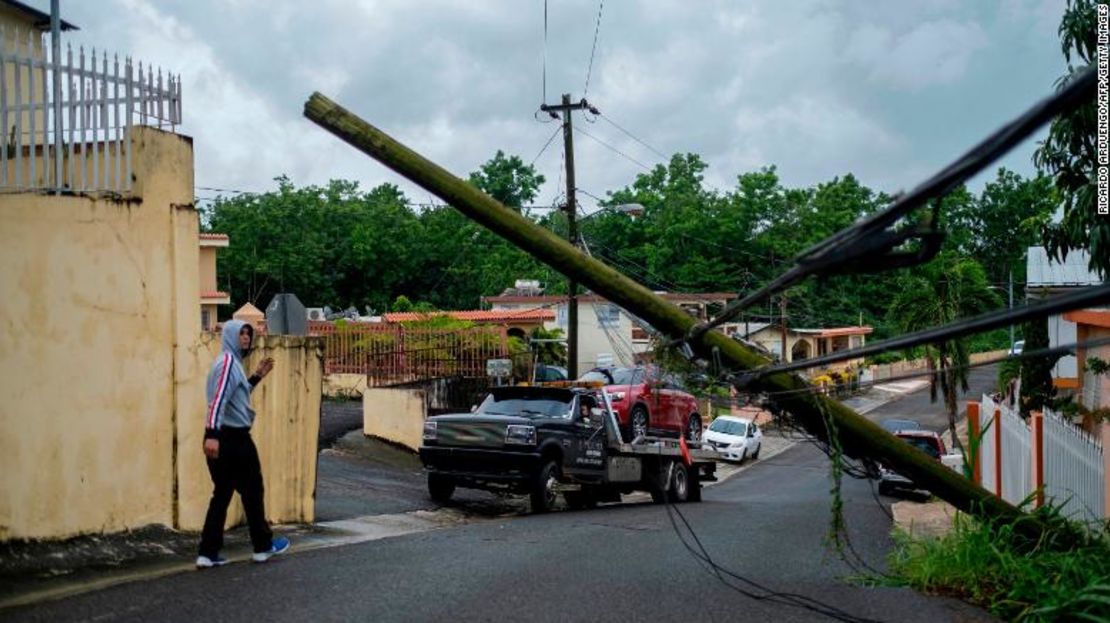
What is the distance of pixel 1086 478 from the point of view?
11234 mm

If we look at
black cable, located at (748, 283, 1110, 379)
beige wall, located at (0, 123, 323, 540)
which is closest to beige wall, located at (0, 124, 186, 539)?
beige wall, located at (0, 123, 323, 540)

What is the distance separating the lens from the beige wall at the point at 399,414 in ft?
80.0

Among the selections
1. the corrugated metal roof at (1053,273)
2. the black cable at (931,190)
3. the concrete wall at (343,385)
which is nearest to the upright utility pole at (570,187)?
the concrete wall at (343,385)

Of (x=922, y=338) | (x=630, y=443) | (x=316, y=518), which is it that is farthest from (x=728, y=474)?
(x=922, y=338)

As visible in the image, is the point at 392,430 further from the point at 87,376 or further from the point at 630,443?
the point at 87,376

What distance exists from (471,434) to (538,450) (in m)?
1.02

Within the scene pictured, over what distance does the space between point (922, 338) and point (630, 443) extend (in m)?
13.5

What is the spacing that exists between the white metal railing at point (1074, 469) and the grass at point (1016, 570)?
143cm

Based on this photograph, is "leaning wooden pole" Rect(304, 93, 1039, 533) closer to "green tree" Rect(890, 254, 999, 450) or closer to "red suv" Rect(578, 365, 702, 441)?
"red suv" Rect(578, 365, 702, 441)

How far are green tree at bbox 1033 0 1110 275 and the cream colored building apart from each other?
32.0m

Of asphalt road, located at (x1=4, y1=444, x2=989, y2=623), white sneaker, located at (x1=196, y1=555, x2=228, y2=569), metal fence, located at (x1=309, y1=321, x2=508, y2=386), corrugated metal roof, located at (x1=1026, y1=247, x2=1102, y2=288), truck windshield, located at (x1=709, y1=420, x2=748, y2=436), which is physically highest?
Answer: corrugated metal roof, located at (x1=1026, y1=247, x2=1102, y2=288)

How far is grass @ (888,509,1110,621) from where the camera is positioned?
24.6 ft

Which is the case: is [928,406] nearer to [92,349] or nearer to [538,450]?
[538,450]

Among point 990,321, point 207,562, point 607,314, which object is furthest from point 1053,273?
point 990,321
